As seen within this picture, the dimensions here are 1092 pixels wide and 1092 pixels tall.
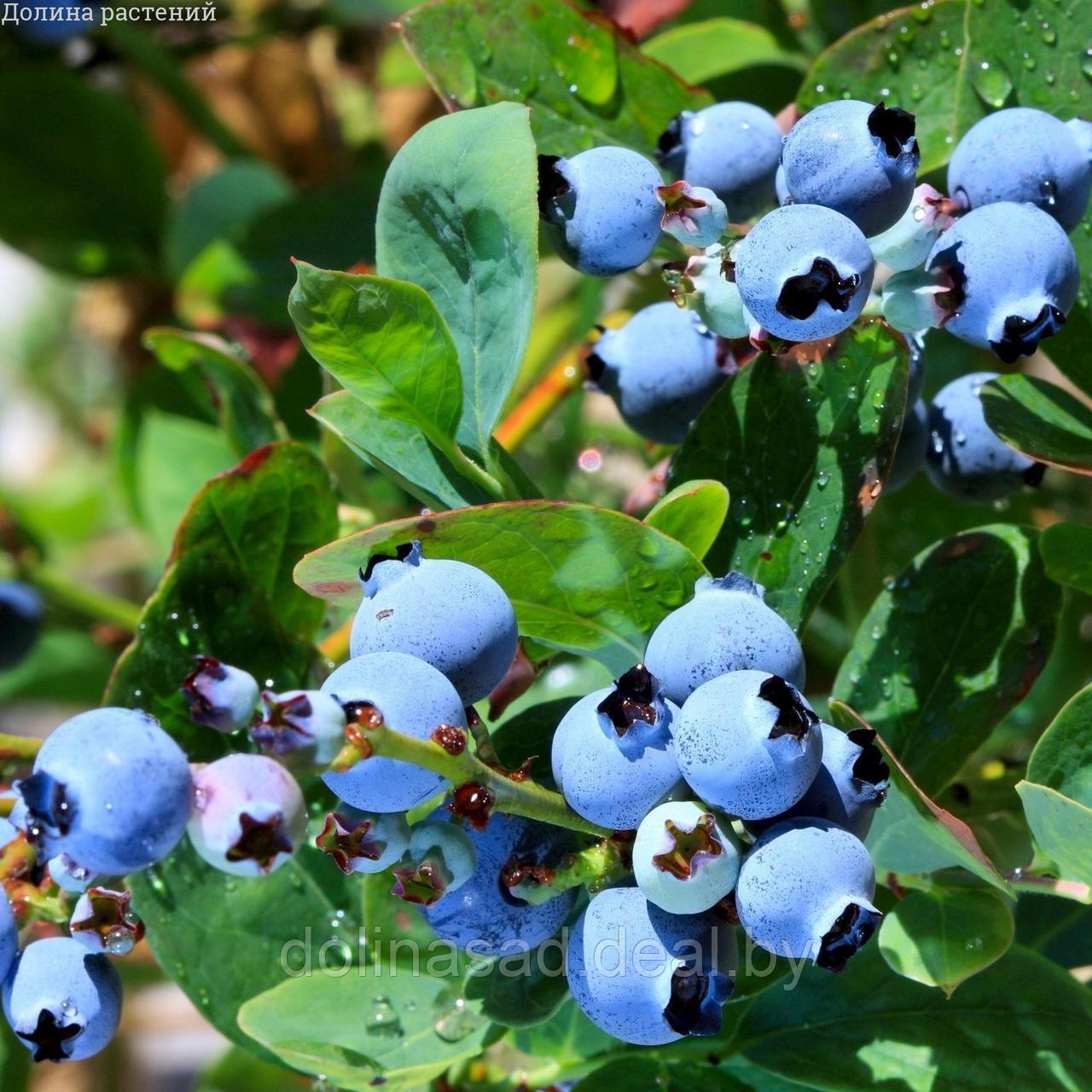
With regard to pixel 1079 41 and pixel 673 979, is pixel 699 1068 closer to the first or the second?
pixel 673 979

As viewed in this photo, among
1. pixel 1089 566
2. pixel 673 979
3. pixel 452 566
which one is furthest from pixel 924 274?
pixel 673 979

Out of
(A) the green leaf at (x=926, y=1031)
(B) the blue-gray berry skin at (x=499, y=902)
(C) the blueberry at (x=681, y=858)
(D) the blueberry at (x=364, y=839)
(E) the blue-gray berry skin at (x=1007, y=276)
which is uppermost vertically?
(E) the blue-gray berry skin at (x=1007, y=276)

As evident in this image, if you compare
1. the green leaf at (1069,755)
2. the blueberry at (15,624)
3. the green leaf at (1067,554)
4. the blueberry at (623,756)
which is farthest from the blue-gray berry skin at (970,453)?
the blueberry at (15,624)

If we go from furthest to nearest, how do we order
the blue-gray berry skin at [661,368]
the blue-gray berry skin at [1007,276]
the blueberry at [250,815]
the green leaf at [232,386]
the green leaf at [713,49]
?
the green leaf at [713,49]
the green leaf at [232,386]
the blue-gray berry skin at [661,368]
the blue-gray berry skin at [1007,276]
the blueberry at [250,815]

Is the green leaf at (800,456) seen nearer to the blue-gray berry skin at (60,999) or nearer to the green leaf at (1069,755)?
the green leaf at (1069,755)

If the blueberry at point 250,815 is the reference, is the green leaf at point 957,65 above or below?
above

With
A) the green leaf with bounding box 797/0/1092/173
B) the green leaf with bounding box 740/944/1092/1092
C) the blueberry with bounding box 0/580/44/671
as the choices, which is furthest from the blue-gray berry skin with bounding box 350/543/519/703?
the blueberry with bounding box 0/580/44/671

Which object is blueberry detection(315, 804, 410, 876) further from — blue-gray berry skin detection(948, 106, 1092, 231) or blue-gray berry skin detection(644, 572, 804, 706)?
blue-gray berry skin detection(948, 106, 1092, 231)
